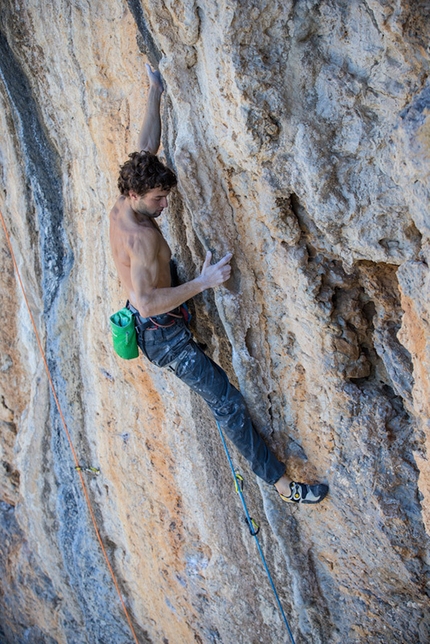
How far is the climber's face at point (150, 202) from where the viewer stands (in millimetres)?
2996

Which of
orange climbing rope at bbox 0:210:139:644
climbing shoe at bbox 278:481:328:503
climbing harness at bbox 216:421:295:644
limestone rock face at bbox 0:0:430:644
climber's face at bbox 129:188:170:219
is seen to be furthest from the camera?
orange climbing rope at bbox 0:210:139:644

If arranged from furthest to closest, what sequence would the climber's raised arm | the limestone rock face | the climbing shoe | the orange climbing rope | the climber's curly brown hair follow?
the orange climbing rope
the climbing shoe
the climber's raised arm
the climber's curly brown hair
the limestone rock face

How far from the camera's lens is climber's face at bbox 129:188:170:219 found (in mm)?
2996

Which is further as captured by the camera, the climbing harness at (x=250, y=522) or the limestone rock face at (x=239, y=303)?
the climbing harness at (x=250, y=522)

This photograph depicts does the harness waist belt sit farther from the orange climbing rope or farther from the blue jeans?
the orange climbing rope

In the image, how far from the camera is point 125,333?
11.0 feet

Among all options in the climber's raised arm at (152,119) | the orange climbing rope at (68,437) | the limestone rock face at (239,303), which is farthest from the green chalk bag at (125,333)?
the orange climbing rope at (68,437)

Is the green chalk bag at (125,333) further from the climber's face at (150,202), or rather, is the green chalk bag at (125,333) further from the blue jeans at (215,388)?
the climber's face at (150,202)

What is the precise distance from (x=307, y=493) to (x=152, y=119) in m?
2.29

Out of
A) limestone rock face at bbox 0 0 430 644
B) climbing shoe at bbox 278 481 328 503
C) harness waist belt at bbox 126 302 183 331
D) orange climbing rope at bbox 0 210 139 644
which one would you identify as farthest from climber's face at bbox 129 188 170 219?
A: orange climbing rope at bbox 0 210 139 644

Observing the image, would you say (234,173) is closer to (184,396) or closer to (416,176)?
(416,176)

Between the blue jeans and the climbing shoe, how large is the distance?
0.39 feet

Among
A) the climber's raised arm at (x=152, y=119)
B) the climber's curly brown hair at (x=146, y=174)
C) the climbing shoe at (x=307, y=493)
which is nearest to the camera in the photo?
the climber's curly brown hair at (x=146, y=174)

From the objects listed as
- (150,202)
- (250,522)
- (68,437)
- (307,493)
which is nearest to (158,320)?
(150,202)
